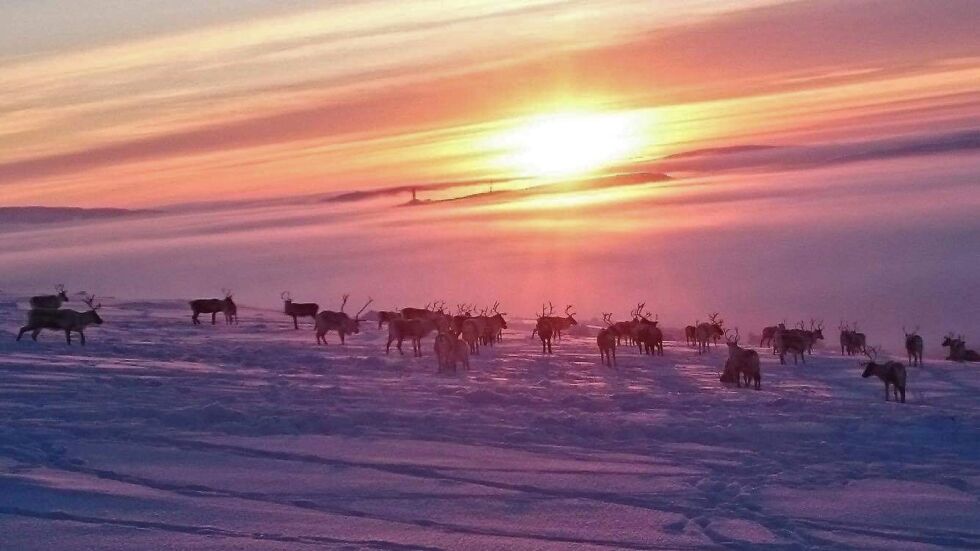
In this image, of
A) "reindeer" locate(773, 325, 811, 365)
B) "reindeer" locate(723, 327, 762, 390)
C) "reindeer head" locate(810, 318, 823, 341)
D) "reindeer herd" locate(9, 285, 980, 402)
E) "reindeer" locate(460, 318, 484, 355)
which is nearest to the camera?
"reindeer" locate(723, 327, 762, 390)

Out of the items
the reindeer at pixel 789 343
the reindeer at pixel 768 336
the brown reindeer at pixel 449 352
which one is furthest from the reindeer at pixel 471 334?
the reindeer at pixel 768 336

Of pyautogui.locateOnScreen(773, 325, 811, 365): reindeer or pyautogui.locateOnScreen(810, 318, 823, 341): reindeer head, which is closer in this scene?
pyautogui.locateOnScreen(773, 325, 811, 365): reindeer

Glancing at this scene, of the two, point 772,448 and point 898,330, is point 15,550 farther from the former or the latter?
point 898,330

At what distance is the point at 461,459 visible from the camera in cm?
1243

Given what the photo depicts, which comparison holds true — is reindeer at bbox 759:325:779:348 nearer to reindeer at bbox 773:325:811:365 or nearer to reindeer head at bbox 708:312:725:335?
reindeer head at bbox 708:312:725:335

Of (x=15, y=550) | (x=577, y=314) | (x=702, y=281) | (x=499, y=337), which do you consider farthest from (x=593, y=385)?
(x=702, y=281)

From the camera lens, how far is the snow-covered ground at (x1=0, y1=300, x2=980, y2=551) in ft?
31.9

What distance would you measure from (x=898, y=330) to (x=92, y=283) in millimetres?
38653

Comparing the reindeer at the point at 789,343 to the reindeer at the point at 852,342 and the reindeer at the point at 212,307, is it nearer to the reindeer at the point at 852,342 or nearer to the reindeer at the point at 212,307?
the reindeer at the point at 852,342

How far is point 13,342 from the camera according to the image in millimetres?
22438

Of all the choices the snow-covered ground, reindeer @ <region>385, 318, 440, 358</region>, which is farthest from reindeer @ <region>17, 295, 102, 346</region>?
reindeer @ <region>385, 318, 440, 358</region>

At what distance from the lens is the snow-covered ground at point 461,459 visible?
31.9ft

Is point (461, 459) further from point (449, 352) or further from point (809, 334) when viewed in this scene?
point (809, 334)

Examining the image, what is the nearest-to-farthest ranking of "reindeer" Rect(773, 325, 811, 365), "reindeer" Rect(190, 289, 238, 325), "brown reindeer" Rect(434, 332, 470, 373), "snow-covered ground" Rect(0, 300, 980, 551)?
"snow-covered ground" Rect(0, 300, 980, 551), "brown reindeer" Rect(434, 332, 470, 373), "reindeer" Rect(773, 325, 811, 365), "reindeer" Rect(190, 289, 238, 325)
